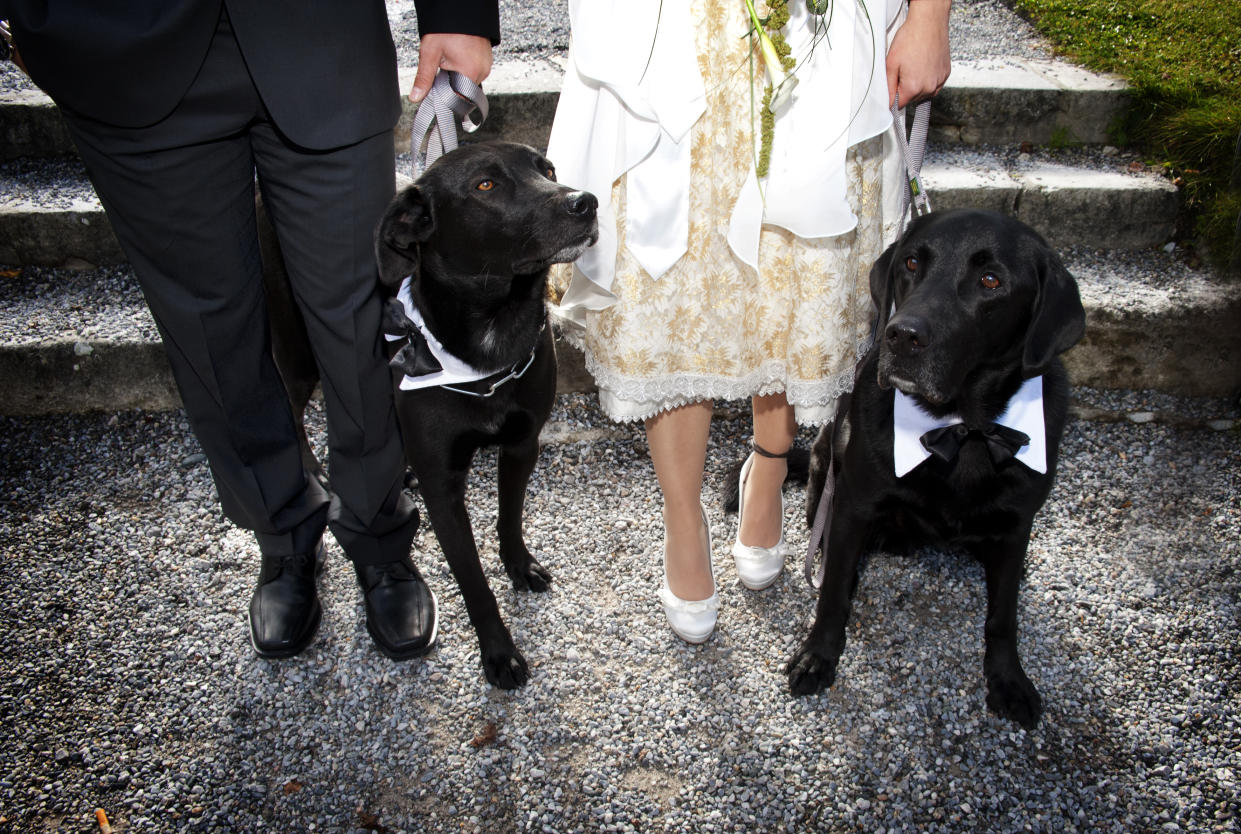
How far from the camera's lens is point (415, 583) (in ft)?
8.81

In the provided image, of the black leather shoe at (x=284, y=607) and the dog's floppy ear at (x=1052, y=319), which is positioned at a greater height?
the dog's floppy ear at (x=1052, y=319)

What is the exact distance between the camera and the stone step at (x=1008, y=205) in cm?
395

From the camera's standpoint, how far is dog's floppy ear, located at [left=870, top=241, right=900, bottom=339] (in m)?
2.13

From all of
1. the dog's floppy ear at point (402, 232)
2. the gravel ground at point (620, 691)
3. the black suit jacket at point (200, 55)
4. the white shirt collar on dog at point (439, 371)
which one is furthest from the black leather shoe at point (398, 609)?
the black suit jacket at point (200, 55)

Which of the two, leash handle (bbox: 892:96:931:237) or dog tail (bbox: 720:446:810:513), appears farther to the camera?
dog tail (bbox: 720:446:810:513)

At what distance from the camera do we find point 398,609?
8.52 feet

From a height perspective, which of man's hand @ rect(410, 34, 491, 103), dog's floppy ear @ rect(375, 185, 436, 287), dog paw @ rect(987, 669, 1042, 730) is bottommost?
dog paw @ rect(987, 669, 1042, 730)

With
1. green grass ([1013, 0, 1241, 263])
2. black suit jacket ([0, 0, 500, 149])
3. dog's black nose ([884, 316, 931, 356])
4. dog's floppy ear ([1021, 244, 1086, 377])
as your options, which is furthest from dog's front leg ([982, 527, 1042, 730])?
green grass ([1013, 0, 1241, 263])

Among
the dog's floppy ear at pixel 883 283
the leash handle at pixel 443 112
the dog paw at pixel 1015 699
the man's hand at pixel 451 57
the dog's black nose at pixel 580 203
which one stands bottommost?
the dog paw at pixel 1015 699

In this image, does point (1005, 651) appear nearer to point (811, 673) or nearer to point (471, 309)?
point (811, 673)

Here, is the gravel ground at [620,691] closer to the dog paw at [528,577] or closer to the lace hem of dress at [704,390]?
the dog paw at [528,577]

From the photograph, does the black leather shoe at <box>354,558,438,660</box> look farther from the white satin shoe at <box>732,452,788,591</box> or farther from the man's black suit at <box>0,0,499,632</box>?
the white satin shoe at <box>732,452,788,591</box>

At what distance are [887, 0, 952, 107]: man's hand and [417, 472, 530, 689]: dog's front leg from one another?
1.56 metres

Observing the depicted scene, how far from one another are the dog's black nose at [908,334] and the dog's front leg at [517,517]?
3.62 feet
